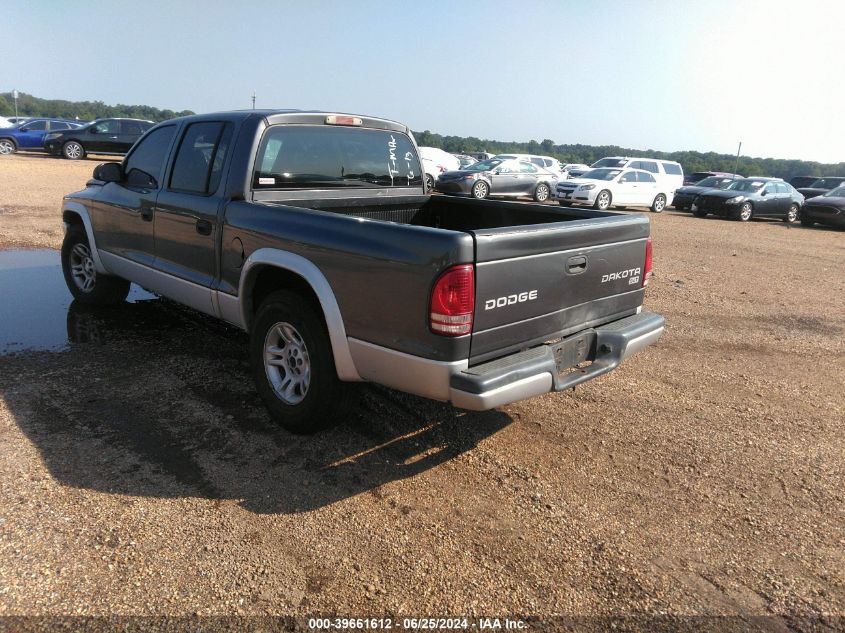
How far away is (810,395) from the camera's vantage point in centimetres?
517

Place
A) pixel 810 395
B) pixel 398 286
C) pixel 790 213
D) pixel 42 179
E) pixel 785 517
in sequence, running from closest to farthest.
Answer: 1. pixel 398 286
2. pixel 785 517
3. pixel 810 395
4. pixel 42 179
5. pixel 790 213

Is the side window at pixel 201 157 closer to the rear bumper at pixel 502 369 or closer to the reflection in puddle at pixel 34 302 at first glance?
the reflection in puddle at pixel 34 302

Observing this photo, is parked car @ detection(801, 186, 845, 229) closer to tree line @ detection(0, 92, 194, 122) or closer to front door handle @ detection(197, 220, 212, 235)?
front door handle @ detection(197, 220, 212, 235)

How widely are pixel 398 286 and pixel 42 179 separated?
19.5 metres

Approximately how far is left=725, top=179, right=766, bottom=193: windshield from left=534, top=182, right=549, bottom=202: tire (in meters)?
6.32

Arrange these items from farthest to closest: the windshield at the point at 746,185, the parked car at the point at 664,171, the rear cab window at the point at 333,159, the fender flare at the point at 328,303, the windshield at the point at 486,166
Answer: the parked car at the point at 664,171 → the windshield at the point at 486,166 → the windshield at the point at 746,185 → the rear cab window at the point at 333,159 → the fender flare at the point at 328,303

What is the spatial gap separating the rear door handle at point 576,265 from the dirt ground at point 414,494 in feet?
3.76

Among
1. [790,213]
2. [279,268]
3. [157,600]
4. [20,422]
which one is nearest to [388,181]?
[279,268]

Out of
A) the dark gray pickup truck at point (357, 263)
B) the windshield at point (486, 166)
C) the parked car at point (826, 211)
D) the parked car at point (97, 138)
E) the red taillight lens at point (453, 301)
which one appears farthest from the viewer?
the parked car at point (97, 138)

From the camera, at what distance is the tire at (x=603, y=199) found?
2056 cm

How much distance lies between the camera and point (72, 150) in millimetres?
26953

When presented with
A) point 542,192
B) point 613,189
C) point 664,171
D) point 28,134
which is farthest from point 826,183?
point 28,134

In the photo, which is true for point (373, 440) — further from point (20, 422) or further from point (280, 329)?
point (20, 422)

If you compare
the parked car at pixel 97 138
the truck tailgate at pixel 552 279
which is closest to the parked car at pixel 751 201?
the truck tailgate at pixel 552 279
